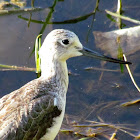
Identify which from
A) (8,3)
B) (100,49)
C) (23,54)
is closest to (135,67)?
(100,49)

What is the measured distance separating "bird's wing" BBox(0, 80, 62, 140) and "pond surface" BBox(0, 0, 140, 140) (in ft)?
3.30

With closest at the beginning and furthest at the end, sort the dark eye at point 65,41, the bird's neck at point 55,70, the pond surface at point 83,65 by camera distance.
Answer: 1. the dark eye at point 65,41
2. the bird's neck at point 55,70
3. the pond surface at point 83,65

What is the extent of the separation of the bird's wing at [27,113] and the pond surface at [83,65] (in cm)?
100

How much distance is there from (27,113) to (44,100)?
0.30m

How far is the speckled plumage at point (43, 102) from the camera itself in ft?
18.9

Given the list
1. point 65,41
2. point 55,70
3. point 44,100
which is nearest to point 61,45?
point 65,41

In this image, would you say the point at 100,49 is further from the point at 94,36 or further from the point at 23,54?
the point at 23,54

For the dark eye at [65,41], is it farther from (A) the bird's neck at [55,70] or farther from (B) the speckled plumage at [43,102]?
(A) the bird's neck at [55,70]

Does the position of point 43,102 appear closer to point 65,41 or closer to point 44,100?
point 44,100

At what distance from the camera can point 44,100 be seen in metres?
6.02

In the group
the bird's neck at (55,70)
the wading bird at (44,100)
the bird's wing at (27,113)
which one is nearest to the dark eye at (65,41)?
the wading bird at (44,100)

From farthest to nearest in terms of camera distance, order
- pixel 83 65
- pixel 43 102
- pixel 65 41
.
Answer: pixel 83 65 → pixel 65 41 → pixel 43 102

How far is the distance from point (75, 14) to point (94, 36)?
73 cm

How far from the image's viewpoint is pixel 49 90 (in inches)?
245
